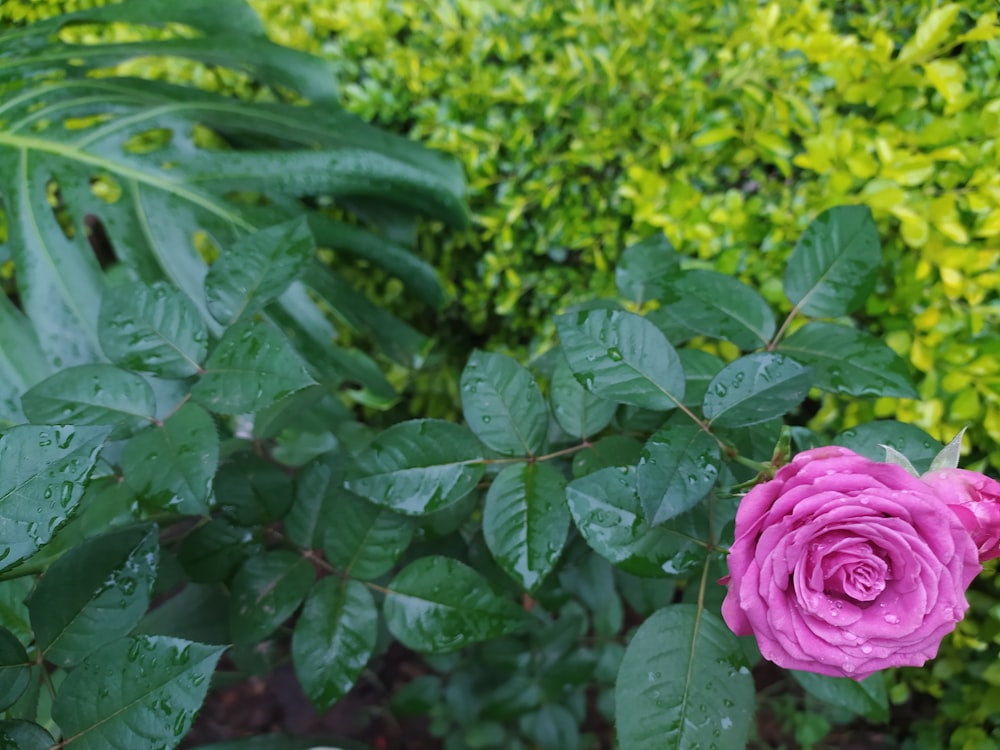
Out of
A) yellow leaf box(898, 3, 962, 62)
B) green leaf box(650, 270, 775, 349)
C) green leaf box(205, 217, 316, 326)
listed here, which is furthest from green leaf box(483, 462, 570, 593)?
yellow leaf box(898, 3, 962, 62)

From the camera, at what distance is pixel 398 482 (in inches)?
26.1

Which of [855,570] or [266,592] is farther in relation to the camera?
[266,592]

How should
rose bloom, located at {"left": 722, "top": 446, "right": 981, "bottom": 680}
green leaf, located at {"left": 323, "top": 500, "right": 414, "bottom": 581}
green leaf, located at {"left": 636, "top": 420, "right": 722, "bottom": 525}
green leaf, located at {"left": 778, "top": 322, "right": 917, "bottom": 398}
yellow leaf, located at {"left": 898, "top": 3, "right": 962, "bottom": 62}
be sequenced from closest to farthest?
rose bloom, located at {"left": 722, "top": 446, "right": 981, "bottom": 680} < green leaf, located at {"left": 636, "top": 420, "right": 722, "bottom": 525} < green leaf, located at {"left": 778, "top": 322, "right": 917, "bottom": 398} < green leaf, located at {"left": 323, "top": 500, "right": 414, "bottom": 581} < yellow leaf, located at {"left": 898, "top": 3, "right": 962, "bottom": 62}

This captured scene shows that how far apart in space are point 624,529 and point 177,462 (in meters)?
0.42

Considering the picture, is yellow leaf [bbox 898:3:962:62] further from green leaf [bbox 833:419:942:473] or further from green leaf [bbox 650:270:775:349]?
green leaf [bbox 833:419:942:473]

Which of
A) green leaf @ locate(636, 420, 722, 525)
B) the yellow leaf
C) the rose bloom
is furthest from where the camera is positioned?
the yellow leaf

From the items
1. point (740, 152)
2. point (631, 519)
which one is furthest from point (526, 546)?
point (740, 152)

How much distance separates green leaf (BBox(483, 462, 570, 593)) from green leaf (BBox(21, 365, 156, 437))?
369mm

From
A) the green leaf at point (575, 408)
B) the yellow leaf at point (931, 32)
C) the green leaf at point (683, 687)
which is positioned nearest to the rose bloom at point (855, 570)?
the green leaf at point (683, 687)

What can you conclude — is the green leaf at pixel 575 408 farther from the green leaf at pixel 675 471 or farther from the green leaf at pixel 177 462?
the green leaf at pixel 177 462

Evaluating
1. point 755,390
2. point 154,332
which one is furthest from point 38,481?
point 755,390

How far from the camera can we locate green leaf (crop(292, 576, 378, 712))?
69 centimetres

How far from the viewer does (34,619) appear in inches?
22.9

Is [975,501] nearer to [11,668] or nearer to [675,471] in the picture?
[675,471]
